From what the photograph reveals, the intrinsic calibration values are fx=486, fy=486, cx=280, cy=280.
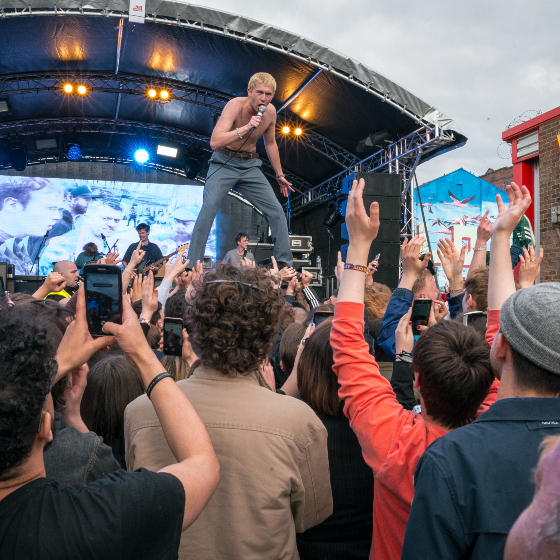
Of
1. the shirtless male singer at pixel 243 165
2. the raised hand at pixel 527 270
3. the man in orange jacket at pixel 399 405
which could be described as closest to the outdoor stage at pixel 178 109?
the shirtless male singer at pixel 243 165

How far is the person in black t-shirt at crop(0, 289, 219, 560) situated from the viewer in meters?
0.84

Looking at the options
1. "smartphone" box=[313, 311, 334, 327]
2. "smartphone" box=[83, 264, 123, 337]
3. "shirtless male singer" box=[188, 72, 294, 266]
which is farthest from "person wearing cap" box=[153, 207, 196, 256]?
"smartphone" box=[83, 264, 123, 337]

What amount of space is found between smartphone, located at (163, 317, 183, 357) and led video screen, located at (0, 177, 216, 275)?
10.0 metres

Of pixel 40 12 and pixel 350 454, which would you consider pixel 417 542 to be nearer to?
pixel 350 454

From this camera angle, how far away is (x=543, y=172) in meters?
8.85

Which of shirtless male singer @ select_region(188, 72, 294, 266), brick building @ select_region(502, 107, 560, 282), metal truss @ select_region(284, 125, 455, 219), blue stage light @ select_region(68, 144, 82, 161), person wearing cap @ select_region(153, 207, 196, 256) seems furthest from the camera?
person wearing cap @ select_region(153, 207, 196, 256)

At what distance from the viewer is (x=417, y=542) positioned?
0.89 metres

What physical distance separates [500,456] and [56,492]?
831 mm

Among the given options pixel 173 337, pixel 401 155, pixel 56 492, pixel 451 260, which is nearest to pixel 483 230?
pixel 451 260

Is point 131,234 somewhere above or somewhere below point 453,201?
below

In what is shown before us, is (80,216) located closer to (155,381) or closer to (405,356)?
(405,356)

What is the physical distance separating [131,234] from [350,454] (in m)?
11.2

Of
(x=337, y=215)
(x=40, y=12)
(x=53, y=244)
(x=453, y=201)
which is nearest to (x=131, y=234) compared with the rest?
(x=53, y=244)

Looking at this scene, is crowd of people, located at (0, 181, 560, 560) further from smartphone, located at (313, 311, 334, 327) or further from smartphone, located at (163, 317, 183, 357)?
smartphone, located at (313, 311, 334, 327)
